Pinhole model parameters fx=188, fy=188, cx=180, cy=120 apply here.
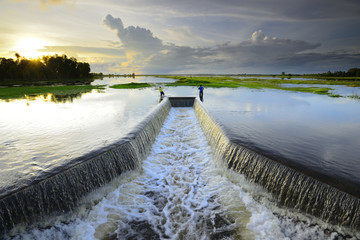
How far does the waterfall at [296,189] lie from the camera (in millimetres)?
5117

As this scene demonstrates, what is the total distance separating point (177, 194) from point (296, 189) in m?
4.04

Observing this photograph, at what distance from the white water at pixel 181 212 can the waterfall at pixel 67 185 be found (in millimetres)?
406

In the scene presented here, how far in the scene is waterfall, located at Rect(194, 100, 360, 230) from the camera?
201 inches

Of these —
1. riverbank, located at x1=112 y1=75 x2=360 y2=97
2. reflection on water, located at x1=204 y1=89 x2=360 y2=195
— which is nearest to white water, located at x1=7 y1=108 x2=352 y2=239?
reflection on water, located at x1=204 y1=89 x2=360 y2=195

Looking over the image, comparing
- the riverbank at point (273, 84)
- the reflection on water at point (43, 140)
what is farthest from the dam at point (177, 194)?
the riverbank at point (273, 84)

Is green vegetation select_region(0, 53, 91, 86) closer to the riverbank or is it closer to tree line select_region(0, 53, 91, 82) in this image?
tree line select_region(0, 53, 91, 82)

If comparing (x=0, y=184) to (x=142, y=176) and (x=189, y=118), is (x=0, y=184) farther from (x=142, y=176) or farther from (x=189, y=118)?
(x=189, y=118)

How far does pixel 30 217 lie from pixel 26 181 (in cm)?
127

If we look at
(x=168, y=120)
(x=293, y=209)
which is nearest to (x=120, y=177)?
(x=293, y=209)

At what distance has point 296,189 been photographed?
19.6ft

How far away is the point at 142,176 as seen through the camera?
841 centimetres

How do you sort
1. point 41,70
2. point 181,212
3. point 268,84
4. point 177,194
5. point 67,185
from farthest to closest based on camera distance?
point 41,70 < point 268,84 < point 177,194 < point 181,212 < point 67,185

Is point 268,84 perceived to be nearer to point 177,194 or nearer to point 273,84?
point 273,84

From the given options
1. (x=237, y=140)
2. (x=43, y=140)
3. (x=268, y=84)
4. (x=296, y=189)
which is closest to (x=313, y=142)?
(x=237, y=140)
